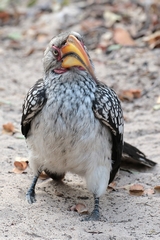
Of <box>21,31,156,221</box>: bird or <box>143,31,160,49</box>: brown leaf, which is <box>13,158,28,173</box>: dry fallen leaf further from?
<box>143,31,160,49</box>: brown leaf

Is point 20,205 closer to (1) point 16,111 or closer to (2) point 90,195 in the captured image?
(2) point 90,195

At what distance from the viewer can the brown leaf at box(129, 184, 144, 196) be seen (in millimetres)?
4455

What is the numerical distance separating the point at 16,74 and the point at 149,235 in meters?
4.26

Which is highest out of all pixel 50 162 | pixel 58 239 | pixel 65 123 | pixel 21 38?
pixel 21 38

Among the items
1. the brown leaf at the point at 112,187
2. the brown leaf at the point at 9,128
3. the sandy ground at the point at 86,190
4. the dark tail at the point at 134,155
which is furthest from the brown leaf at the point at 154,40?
the brown leaf at the point at 112,187

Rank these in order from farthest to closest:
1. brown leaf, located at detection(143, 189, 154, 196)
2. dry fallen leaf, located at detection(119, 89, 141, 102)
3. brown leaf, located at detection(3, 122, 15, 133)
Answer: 1. dry fallen leaf, located at detection(119, 89, 141, 102)
2. brown leaf, located at detection(3, 122, 15, 133)
3. brown leaf, located at detection(143, 189, 154, 196)

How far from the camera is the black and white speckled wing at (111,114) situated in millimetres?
3932

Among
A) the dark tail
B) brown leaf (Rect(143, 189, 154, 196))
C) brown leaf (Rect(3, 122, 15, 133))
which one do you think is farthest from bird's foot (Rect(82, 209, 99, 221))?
brown leaf (Rect(3, 122, 15, 133))

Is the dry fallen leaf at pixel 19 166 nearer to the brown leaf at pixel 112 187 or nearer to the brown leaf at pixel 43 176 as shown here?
the brown leaf at pixel 43 176

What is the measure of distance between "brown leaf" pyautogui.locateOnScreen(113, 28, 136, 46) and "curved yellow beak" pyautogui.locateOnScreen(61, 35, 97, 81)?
13.7 ft

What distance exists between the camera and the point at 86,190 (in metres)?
4.66

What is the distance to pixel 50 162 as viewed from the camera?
416 centimetres

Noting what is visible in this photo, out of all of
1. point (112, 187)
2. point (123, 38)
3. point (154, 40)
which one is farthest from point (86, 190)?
point (123, 38)

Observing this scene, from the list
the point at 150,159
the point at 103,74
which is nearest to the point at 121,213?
the point at 150,159
